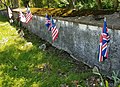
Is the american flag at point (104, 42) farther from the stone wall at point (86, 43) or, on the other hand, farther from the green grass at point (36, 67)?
the green grass at point (36, 67)

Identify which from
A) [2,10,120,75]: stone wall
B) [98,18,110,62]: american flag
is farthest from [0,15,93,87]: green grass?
[98,18,110,62]: american flag

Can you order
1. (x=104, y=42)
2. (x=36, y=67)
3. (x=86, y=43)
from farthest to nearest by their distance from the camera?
(x=36, y=67), (x=86, y=43), (x=104, y=42)

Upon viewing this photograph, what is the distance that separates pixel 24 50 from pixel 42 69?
3393 millimetres

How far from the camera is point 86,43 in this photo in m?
11.4

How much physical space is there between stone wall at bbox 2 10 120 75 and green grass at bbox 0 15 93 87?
378 mm

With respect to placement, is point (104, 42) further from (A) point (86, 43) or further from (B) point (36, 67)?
(B) point (36, 67)

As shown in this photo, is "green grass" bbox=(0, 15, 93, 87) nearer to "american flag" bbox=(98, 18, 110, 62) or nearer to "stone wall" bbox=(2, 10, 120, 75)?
"stone wall" bbox=(2, 10, 120, 75)

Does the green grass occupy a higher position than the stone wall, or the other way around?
the stone wall

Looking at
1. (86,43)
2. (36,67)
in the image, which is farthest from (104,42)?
(36,67)

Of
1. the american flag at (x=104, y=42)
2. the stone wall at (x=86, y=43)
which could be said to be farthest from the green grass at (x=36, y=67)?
the american flag at (x=104, y=42)

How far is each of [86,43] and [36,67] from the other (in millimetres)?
2514

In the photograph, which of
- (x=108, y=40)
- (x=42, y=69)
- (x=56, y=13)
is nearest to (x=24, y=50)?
(x=42, y=69)

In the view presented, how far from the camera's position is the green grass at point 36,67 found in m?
10.4

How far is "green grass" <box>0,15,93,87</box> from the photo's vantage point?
10.4 metres
